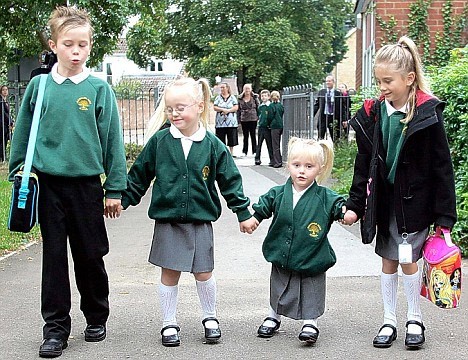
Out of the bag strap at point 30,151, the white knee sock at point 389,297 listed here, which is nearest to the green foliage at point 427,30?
the white knee sock at point 389,297

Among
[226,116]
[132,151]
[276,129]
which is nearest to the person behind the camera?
[276,129]

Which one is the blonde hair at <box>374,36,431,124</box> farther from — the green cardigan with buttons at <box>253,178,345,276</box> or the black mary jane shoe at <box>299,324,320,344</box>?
the black mary jane shoe at <box>299,324,320,344</box>

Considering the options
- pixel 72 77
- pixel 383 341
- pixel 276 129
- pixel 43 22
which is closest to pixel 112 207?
pixel 72 77

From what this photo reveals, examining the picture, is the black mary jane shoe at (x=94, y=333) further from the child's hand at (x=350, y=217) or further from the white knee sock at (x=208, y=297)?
the child's hand at (x=350, y=217)

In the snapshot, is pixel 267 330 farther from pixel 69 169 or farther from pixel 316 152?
pixel 69 169

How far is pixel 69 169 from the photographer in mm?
5082

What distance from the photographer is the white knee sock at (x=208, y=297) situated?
5488mm

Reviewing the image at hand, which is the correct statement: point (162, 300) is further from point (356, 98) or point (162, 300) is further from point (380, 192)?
point (356, 98)

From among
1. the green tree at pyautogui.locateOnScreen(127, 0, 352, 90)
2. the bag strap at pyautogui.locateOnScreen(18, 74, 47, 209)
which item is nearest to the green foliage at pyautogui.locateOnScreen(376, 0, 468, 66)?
the bag strap at pyautogui.locateOnScreen(18, 74, 47, 209)

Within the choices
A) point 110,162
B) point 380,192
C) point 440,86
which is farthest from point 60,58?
point 440,86

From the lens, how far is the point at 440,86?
9305mm

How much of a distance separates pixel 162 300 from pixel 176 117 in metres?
1.13

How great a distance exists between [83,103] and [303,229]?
1.51 m

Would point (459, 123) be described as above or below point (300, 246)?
above
